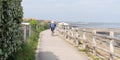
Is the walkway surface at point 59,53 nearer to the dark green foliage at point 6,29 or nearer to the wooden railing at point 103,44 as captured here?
the wooden railing at point 103,44

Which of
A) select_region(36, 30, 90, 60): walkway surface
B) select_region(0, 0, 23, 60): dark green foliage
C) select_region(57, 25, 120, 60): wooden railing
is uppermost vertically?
select_region(0, 0, 23, 60): dark green foliage

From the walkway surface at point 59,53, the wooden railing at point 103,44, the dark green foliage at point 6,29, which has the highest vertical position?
the dark green foliage at point 6,29

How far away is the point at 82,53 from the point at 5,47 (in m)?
9.53

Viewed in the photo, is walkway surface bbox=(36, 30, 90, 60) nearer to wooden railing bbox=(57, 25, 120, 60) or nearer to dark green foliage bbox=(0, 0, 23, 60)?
wooden railing bbox=(57, 25, 120, 60)

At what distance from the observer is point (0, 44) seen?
8500 mm

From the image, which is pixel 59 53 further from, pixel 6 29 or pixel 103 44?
pixel 6 29

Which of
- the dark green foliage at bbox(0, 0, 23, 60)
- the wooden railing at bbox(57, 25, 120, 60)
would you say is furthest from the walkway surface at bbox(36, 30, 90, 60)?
the dark green foliage at bbox(0, 0, 23, 60)

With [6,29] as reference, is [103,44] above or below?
below

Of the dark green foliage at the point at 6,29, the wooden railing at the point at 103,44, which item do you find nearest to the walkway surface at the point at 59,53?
the wooden railing at the point at 103,44

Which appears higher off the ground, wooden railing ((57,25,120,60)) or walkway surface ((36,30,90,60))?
wooden railing ((57,25,120,60))

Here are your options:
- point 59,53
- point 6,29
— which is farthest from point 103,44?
point 6,29

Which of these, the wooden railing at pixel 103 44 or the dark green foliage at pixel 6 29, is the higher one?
the dark green foliage at pixel 6 29

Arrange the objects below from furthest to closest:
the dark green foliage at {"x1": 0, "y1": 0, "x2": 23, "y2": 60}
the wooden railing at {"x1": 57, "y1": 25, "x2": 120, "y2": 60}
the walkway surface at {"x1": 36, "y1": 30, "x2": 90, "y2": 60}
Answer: the walkway surface at {"x1": 36, "y1": 30, "x2": 90, "y2": 60}, the wooden railing at {"x1": 57, "y1": 25, "x2": 120, "y2": 60}, the dark green foliage at {"x1": 0, "y1": 0, "x2": 23, "y2": 60}

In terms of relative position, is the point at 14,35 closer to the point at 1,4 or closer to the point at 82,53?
the point at 1,4
